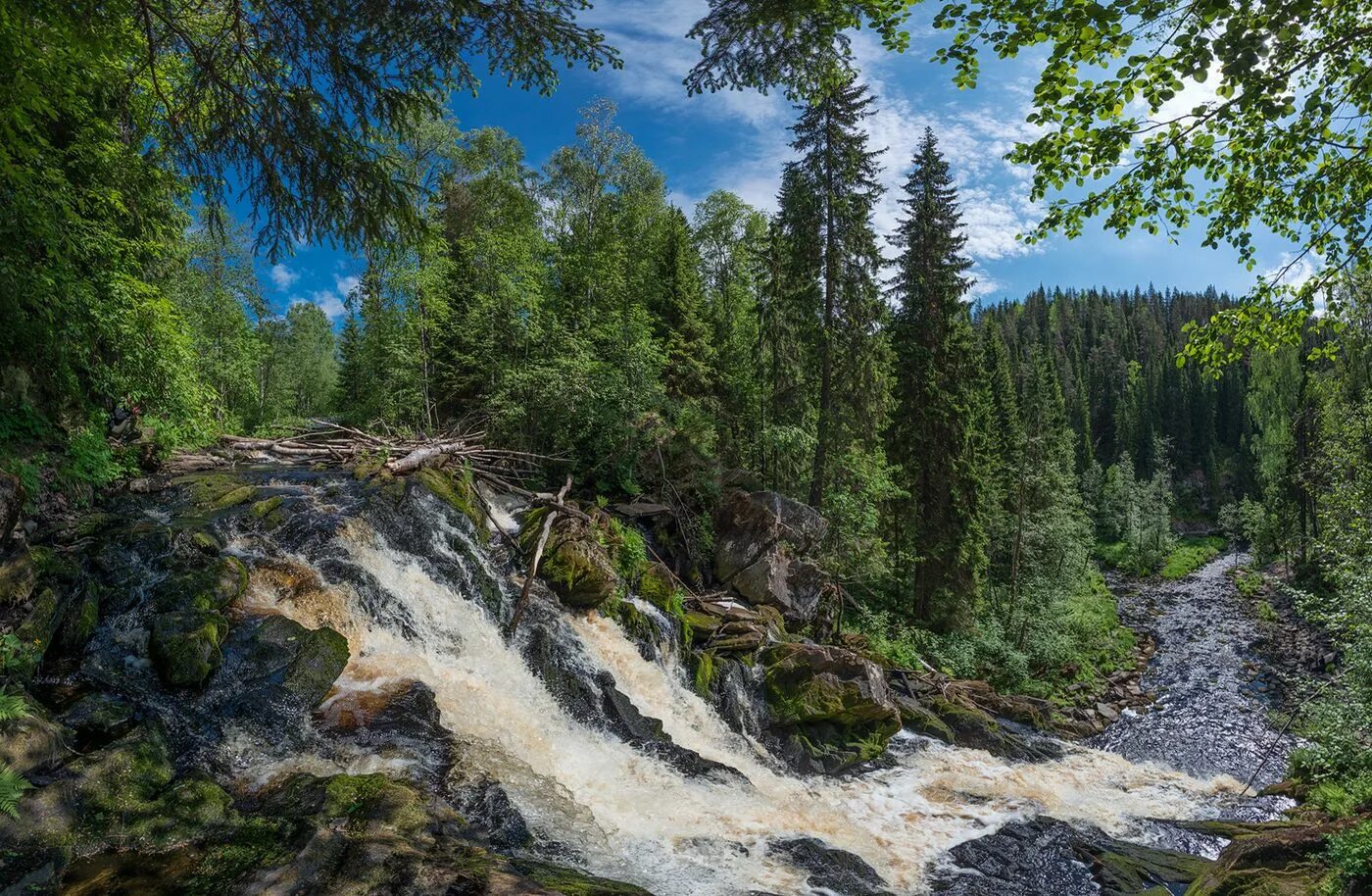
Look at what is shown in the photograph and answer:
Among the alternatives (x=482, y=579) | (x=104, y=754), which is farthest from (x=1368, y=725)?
(x=104, y=754)

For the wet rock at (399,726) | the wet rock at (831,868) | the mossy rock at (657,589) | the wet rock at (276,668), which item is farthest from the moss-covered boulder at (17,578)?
the mossy rock at (657,589)

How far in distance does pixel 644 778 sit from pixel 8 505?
779 cm

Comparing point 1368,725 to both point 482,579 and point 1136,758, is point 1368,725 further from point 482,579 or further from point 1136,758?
point 482,579

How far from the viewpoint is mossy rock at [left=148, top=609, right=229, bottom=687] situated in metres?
6.73

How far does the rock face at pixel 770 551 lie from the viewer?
53.8ft

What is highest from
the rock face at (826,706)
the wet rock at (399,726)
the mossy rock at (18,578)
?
the mossy rock at (18,578)

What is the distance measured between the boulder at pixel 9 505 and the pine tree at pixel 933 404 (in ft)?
69.0

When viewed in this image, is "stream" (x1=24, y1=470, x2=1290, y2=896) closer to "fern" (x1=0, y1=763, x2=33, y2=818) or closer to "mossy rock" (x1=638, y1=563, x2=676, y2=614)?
"mossy rock" (x1=638, y1=563, x2=676, y2=614)

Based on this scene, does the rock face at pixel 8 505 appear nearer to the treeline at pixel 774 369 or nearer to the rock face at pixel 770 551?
the treeline at pixel 774 369

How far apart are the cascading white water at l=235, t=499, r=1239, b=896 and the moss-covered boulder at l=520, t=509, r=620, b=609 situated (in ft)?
1.55

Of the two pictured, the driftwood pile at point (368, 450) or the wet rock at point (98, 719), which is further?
the driftwood pile at point (368, 450)

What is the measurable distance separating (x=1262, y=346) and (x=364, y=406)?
25.8 meters

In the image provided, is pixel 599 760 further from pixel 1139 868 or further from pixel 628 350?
pixel 628 350

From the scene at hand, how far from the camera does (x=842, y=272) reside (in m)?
20.4
